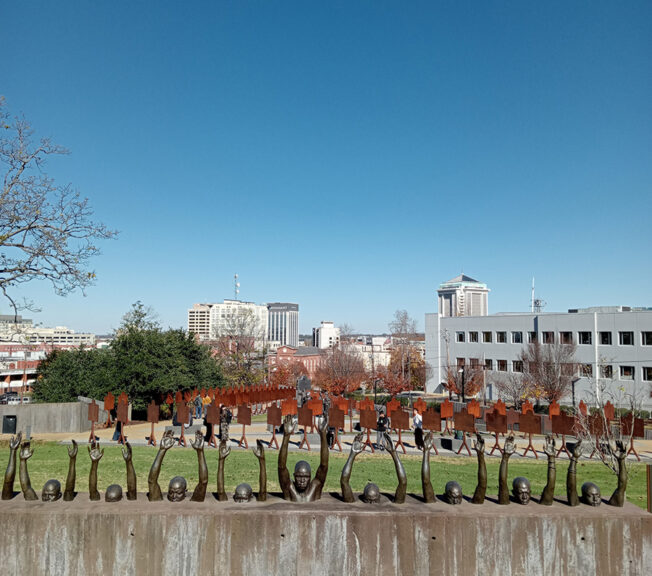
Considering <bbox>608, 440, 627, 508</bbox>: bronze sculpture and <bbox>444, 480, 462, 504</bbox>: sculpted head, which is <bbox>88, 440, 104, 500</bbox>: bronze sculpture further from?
<bbox>608, 440, 627, 508</bbox>: bronze sculpture

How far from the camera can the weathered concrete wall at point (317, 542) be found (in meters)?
6.54

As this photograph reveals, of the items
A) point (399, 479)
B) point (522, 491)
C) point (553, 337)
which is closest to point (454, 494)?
point (399, 479)

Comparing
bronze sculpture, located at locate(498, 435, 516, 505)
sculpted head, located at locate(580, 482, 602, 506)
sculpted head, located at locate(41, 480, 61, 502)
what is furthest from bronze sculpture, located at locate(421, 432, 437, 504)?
sculpted head, located at locate(41, 480, 61, 502)

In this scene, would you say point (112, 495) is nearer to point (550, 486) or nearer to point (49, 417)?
point (550, 486)

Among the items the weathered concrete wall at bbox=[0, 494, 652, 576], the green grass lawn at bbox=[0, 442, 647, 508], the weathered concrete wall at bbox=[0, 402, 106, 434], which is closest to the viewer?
the weathered concrete wall at bbox=[0, 494, 652, 576]

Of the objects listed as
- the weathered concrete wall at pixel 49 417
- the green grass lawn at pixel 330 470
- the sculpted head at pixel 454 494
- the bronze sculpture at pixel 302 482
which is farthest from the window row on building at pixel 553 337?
the bronze sculpture at pixel 302 482

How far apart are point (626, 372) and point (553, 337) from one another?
25.8 feet

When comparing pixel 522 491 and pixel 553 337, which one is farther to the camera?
pixel 553 337

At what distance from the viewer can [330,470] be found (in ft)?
48.4

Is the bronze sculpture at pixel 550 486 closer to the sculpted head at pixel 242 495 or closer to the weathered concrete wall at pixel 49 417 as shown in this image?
the sculpted head at pixel 242 495

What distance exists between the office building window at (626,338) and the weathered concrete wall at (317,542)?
46.5 metres

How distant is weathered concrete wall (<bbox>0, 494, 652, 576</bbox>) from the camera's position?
6.54 meters

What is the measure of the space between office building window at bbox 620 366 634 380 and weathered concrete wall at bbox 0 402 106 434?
4353 centimetres

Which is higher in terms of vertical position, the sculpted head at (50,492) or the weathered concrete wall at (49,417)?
the sculpted head at (50,492)
